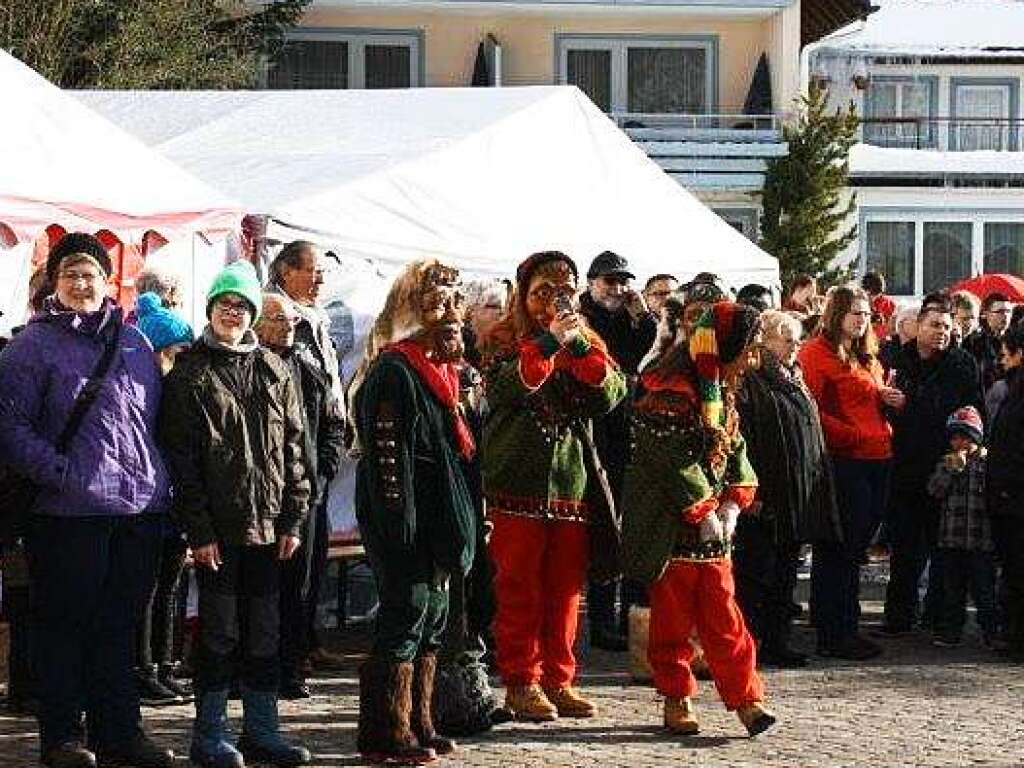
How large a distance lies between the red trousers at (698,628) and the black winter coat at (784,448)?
1.85m

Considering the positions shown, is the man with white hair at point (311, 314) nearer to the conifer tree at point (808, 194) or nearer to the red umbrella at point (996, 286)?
the red umbrella at point (996, 286)

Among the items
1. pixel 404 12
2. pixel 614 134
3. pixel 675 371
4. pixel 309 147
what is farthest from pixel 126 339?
pixel 404 12

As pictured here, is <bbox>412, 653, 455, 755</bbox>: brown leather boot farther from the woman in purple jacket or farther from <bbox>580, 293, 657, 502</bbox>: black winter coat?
<bbox>580, 293, 657, 502</bbox>: black winter coat

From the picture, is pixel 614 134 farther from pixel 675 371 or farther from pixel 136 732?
pixel 136 732

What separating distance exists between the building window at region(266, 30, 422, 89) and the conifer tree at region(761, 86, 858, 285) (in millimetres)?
6090

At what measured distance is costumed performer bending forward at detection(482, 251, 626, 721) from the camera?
31.6 ft

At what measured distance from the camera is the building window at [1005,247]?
138 ft

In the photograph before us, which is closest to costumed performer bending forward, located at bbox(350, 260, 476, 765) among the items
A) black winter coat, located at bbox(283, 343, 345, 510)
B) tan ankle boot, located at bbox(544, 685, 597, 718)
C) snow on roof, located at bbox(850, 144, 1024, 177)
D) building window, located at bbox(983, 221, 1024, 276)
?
Result: black winter coat, located at bbox(283, 343, 345, 510)

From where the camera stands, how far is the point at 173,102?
1714 cm

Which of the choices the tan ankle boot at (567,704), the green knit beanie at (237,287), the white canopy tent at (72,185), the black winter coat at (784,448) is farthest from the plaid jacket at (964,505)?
the green knit beanie at (237,287)

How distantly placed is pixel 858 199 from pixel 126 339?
1316 inches

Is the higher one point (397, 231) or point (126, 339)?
point (397, 231)

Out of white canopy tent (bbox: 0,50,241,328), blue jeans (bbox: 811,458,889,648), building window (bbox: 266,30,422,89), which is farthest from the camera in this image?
building window (bbox: 266,30,422,89)

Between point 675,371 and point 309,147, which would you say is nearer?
point 675,371
